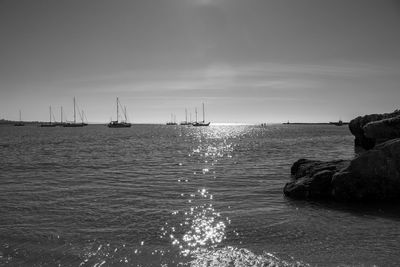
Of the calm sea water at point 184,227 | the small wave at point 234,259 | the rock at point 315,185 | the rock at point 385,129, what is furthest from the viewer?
the rock at point 385,129

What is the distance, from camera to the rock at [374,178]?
14.8 metres

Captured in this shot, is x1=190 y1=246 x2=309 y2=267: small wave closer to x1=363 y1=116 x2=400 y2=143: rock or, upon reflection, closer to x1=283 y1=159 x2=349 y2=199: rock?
x1=283 y1=159 x2=349 y2=199: rock

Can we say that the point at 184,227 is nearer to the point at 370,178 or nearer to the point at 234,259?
the point at 234,259

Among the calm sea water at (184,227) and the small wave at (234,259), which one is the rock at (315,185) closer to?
the calm sea water at (184,227)

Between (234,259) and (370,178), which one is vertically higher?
(370,178)

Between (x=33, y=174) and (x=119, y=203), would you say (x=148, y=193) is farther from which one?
(x=33, y=174)

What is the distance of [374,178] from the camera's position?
14.9 m

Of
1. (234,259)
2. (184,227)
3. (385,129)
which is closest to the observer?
(234,259)

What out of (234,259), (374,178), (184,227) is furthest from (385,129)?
(234,259)

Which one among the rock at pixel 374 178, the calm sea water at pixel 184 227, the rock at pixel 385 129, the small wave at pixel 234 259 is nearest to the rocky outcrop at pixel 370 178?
the rock at pixel 374 178

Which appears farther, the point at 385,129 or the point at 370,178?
the point at 385,129

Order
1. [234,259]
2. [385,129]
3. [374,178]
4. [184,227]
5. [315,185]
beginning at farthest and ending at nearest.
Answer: [385,129], [315,185], [374,178], [184,227], [234,259]

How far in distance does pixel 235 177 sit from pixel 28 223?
13.9 m

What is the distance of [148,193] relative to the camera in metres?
17.2
